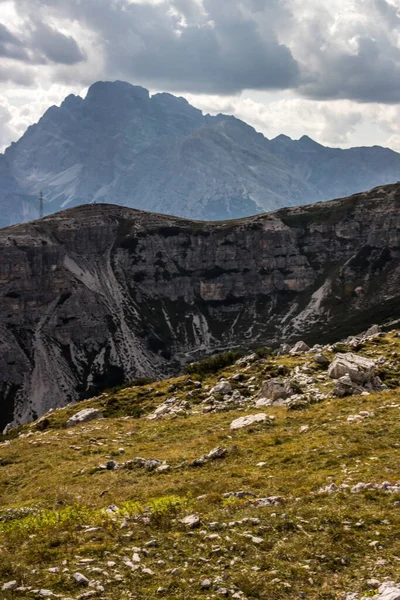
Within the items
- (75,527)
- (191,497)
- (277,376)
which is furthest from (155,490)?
(277,376)

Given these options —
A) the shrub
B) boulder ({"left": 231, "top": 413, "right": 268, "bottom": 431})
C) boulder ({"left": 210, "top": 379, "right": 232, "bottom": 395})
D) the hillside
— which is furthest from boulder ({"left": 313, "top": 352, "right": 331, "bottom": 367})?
boulder ({"left": 231, "top": 413, "right": 268, "bottom": 431})

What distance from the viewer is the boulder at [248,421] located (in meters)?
33.9

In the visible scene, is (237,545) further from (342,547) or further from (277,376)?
(277,376)

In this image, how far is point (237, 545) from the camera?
1548cm

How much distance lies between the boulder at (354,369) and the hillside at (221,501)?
12cm

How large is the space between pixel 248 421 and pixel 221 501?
14.4 meters

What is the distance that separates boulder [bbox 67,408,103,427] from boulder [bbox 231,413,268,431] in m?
19.5

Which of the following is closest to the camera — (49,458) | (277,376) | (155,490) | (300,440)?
(155,490)

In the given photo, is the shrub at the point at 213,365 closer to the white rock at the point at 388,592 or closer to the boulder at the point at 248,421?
the boulder at the point at 248,421

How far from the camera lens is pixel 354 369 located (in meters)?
40.5

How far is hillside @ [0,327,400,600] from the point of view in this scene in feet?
44.6

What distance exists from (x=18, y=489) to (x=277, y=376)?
25054mm

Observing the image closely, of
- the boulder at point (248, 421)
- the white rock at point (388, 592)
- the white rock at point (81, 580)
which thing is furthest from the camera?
the boulder at point (248, 421)

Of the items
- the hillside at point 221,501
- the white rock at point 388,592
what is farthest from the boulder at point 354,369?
the white rock at point 388,592
